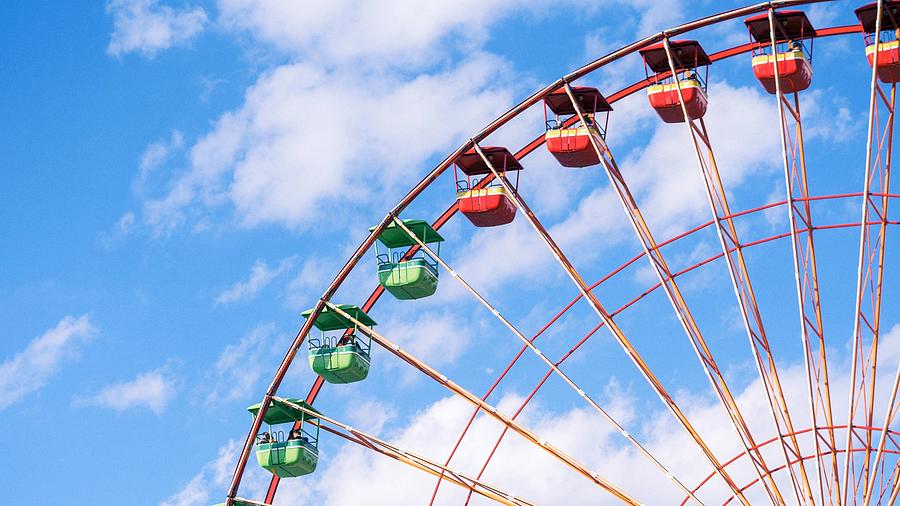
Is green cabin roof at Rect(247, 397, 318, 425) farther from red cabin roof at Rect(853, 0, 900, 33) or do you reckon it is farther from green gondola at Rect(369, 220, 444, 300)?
red cabin roof at Rect(853, 0, 900, 33)

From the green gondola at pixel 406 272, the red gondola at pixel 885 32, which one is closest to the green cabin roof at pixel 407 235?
the green gondola at pixel 406 272

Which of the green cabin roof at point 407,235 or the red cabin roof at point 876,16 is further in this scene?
the green cabin roof at point 407,235

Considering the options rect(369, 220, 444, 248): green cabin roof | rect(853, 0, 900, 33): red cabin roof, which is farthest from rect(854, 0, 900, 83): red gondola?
rect(369, 220, 444, 248): green cabin roof

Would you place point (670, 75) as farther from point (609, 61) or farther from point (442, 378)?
point (442, 378)

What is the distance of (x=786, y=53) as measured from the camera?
24938mm

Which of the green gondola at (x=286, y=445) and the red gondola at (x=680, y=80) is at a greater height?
the red gondola at (x=680, y=80)

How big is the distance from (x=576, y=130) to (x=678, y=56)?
7.59ft

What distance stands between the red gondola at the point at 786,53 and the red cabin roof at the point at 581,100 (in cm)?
268

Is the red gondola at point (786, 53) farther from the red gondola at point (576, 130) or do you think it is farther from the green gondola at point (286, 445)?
the green gondola at point (286, 445)

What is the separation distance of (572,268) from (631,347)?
209 centimetres

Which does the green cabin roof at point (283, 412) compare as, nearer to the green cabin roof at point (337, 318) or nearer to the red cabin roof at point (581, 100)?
the green cabin roof at point (337, 318)

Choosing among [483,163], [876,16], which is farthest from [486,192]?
[876,16]

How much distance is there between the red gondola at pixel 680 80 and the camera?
25.1 m

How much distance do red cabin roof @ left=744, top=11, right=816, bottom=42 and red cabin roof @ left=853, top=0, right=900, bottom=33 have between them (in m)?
0.82
